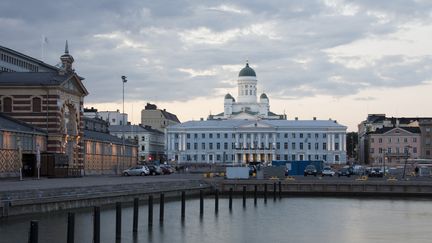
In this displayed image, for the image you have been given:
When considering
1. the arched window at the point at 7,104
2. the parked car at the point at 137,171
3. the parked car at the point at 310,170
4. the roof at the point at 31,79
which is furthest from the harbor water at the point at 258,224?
the parked car at the point at 310,170

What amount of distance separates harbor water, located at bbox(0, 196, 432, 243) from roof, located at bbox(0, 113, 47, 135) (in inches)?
876

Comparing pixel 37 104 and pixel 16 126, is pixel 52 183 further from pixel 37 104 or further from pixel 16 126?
pixel 37 104

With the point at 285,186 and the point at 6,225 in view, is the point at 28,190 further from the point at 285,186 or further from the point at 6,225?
the point at 285,186

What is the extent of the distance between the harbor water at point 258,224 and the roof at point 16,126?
22.2 m

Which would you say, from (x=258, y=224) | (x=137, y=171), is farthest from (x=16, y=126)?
(x=258, y=224)

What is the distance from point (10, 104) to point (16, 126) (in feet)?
25.3

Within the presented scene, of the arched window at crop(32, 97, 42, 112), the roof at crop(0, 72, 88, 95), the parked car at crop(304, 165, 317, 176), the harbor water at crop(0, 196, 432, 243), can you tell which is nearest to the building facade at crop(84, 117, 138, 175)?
the roof at crop(0, 72, 88, 95)

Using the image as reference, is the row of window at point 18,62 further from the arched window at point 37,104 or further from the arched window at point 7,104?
the arched window at point 37,104

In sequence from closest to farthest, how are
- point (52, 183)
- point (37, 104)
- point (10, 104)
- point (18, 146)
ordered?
point (52, 183)
point (18, 146)
point (37, 104)
point (10, 104)

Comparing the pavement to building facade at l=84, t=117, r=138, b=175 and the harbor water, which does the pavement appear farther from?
building facade at l=84, t=117, r=138, b=175

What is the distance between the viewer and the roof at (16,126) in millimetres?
82731

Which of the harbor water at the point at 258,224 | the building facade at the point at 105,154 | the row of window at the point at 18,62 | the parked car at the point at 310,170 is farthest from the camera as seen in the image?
the parked car at the point at 310,170

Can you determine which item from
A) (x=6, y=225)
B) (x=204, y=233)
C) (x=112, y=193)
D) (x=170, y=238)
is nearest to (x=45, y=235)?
(x=6, y=225)

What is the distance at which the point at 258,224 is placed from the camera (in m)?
54.1
